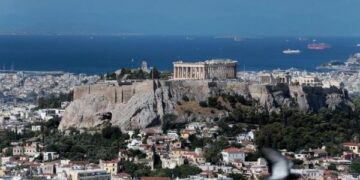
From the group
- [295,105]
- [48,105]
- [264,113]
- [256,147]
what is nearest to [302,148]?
[256,147]

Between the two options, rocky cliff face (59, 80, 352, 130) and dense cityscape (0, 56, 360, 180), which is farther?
rocky cliff face (59, 80, 352, 130)

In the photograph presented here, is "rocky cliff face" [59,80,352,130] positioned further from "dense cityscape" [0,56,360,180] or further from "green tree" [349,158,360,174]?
"green tree" [349,158,360,174]

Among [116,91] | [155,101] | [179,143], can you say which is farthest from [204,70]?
[179,143]

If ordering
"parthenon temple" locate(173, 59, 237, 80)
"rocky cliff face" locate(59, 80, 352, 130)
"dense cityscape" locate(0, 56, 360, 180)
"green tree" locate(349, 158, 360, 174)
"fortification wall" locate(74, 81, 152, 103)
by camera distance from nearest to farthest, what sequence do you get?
"dense cityscape" locate(0, 56, 360, 180) < "green tree" locate(349, 158, 360, 174) < "rocky cliff face" locate(59, 80, 352, 130) < "fortification wall" locate(74, 81, 152, 103) < "parthenon temple" locate(173, 59, 237, 80)

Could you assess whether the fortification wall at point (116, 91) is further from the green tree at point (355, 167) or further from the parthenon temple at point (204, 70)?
the green tree at point (355, 167)

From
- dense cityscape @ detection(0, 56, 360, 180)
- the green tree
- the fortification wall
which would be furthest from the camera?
the fortification wall

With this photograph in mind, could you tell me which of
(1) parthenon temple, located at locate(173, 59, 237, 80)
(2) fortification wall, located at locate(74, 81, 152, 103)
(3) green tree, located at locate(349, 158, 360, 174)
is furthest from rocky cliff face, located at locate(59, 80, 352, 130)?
(3) green tree, located at locate(349, 158, 360, 174)

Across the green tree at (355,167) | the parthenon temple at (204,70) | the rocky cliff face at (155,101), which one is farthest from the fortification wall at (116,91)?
the green tree at (355,167)
